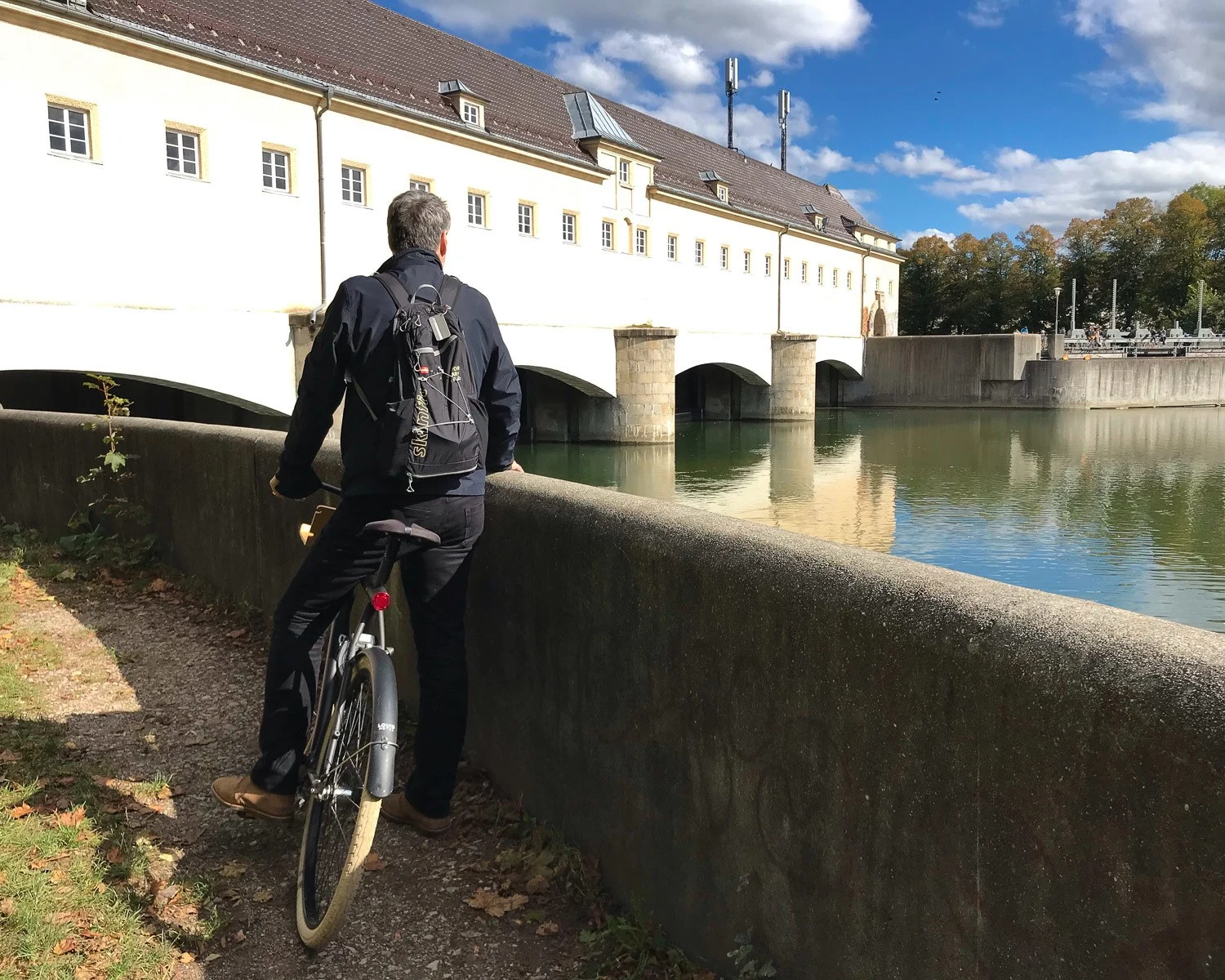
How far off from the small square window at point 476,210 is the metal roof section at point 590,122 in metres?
7.52

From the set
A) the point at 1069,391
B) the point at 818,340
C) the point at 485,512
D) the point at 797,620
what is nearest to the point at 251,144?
the point at 485,512

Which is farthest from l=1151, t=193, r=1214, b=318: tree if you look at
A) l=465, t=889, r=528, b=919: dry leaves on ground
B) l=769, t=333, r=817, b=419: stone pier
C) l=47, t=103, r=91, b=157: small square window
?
l=465, t=889, r=528, b=919: dry leaves on ground

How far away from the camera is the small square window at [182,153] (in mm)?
21047

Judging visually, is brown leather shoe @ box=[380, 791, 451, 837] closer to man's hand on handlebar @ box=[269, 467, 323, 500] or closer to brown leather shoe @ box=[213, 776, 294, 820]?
brown leather shoe @ box=[213, 776, 294, 820]

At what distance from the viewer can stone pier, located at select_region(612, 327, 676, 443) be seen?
34.8 metres

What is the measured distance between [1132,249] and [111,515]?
77912 millimetres

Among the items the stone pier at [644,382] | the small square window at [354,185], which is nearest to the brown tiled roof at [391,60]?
the small square window at [354,185]

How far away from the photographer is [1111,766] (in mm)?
1712

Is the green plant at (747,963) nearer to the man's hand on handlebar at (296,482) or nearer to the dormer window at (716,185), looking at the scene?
the man's hand on handlebar at (296,482)

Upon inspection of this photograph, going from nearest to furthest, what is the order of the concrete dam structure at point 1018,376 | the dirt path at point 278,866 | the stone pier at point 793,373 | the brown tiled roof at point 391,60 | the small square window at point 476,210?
1. the dirt path at point 278,866
2. the brown tiled roof at point 391,60
3. the small square window at point 476,210
4. the stone pier at point 793,373
5. the concrete dam structure at point 1018,376

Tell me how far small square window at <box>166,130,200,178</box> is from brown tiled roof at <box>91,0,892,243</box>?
71.5 inches

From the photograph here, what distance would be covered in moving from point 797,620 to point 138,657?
432cm

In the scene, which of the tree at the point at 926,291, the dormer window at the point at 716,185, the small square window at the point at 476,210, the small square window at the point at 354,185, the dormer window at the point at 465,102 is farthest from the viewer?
the tree at the point at 926,291

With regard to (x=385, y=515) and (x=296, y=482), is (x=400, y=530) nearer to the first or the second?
(x=385, y=515)
